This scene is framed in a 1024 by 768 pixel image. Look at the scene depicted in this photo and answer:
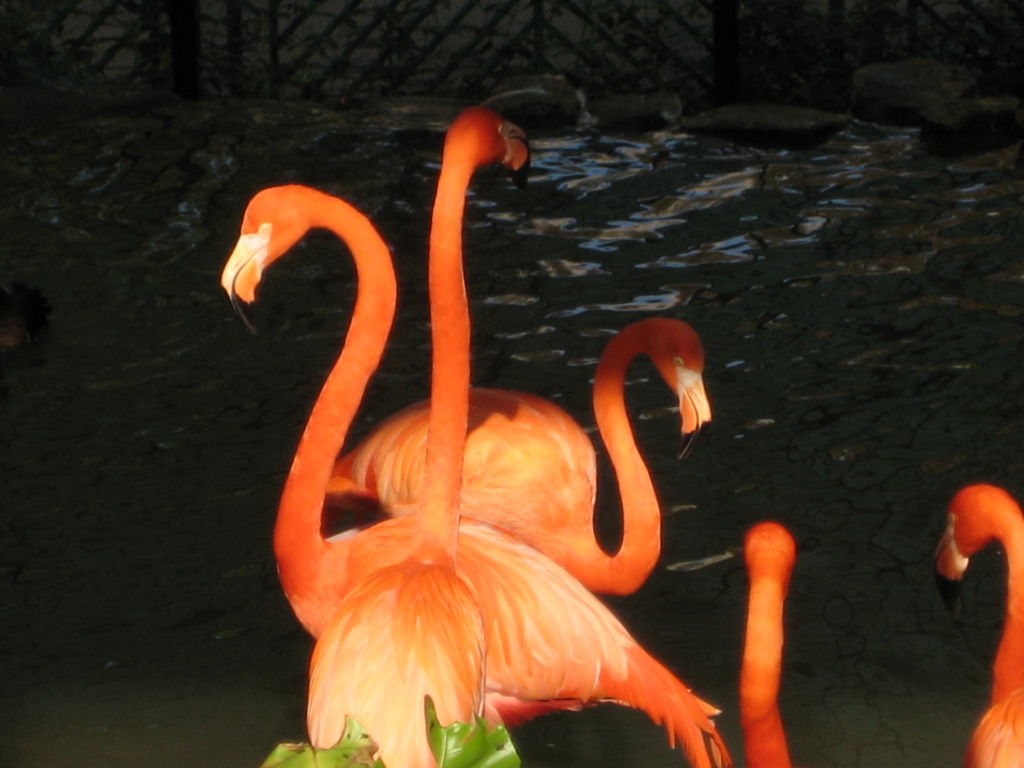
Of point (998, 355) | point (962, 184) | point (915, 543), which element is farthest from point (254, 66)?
point (915, 543)

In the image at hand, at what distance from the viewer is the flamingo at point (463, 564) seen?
2721 mm

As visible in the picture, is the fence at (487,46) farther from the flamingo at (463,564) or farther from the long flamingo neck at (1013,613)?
the long flamingo neck at (1013,613)

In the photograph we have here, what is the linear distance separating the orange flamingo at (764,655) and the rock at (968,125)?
576cm

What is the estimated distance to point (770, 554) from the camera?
2.65m

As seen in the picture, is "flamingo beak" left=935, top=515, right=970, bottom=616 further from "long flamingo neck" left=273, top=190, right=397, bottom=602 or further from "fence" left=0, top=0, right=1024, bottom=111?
"fence" left=0, top=0, right=1024, bottom=111

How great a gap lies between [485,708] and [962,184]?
5043 millimetres

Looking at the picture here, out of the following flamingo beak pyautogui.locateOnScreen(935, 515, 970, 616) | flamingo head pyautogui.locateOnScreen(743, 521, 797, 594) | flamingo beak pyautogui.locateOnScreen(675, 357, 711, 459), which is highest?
flamingo beak pyautogui.locateOnScreen(675, 357, 711, 459)

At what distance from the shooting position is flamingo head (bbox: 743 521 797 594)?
263cm

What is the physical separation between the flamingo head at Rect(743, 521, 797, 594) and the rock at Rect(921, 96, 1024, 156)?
571 centimetres

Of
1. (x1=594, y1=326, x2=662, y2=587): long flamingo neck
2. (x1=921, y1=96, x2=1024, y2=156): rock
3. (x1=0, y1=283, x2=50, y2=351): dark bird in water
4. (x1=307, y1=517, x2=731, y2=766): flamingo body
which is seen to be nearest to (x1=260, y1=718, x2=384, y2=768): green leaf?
(x1=307, y1=517, x2=731, y2=766): flamingo body

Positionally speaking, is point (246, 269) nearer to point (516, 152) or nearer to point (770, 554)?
point (516, 152)

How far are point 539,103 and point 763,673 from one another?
6.49 meters

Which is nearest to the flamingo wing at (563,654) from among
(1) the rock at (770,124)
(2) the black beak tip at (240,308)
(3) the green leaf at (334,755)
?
(2) the black beak tip at (240,308)

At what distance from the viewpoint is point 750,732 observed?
261cm
